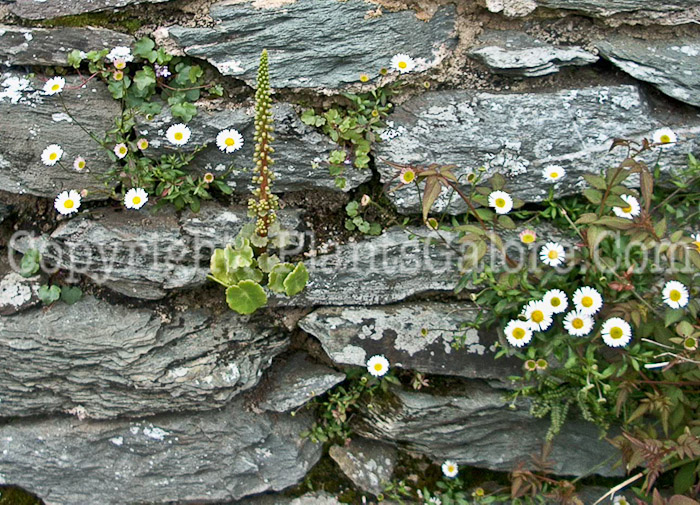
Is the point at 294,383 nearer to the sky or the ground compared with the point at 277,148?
nearer to the ground

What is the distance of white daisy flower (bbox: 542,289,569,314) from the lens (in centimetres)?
266

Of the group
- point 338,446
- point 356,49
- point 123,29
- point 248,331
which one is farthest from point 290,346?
point 123,29

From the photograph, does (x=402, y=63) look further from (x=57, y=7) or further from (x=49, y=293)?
(x=49, y=293)

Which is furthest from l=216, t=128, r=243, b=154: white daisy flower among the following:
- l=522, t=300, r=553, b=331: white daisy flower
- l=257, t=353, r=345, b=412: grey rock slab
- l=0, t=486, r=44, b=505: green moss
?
l=0, t=486, r=44, b=505: green moss

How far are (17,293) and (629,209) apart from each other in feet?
9.49

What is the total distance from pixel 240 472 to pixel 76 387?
0.91m

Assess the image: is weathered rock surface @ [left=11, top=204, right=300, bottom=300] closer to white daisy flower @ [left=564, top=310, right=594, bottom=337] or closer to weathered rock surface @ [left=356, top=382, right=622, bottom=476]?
weathered rock surface @ [left=356, top=382, right=622, bottom=476]

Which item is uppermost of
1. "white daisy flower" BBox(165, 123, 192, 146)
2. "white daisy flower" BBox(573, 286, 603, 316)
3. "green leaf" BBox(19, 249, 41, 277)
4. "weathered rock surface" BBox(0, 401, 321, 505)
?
"white daisy flower" BBox(165, 123, 192, 146)

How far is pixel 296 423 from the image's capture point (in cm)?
319

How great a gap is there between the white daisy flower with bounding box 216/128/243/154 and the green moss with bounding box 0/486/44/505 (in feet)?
6.87

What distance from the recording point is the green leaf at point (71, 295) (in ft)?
9.92

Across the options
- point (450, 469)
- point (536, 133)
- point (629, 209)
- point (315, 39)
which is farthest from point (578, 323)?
point (315, 39)

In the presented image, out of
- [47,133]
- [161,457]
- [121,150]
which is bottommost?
[161,457]

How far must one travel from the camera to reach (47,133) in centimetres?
297
